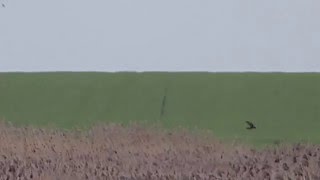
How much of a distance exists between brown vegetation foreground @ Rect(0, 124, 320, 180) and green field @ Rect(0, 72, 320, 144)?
432cm

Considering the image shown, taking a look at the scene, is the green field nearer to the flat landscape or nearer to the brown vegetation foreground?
the flat landscape

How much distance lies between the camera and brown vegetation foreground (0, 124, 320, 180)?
7.07 m

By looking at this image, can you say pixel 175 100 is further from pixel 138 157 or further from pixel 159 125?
pixel 138 157

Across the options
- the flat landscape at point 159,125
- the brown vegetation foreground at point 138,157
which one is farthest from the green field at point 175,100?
the brown vegetation foreground at point 138,157

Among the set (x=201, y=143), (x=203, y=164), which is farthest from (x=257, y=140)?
(x=203, y=164)

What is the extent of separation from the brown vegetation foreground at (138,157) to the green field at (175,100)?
432 cm

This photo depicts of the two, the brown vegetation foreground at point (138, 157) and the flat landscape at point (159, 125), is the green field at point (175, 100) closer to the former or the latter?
the flat landscape at point (159, 125)

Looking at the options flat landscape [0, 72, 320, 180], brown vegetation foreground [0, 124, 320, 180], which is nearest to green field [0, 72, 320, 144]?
flat landscape [0, 72, 320, 180]

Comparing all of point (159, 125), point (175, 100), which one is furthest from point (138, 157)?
point (175, 100)

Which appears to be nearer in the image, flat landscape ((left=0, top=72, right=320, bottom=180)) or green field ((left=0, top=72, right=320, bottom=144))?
flat landscape ((left=0, top=72, right=320, bottom=180))

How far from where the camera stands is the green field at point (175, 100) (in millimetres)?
15836

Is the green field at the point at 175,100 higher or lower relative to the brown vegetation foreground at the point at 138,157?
higher

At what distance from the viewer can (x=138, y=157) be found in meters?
8.61

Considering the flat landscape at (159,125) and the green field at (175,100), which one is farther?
the green field at (175,100)
